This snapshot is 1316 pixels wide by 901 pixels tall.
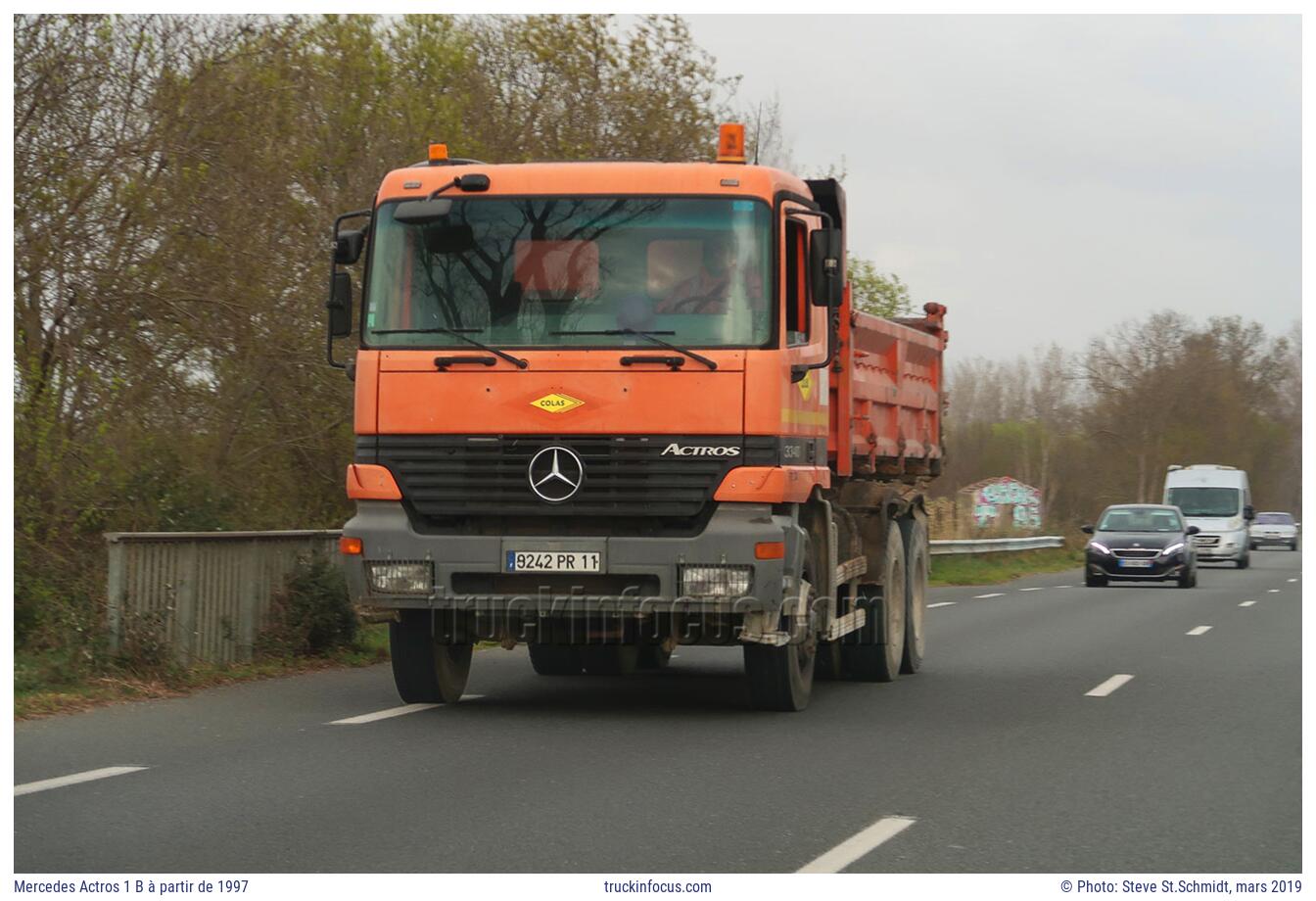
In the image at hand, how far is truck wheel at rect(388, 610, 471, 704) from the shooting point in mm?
11594

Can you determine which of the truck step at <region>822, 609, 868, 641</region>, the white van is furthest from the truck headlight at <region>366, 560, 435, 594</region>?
the white van

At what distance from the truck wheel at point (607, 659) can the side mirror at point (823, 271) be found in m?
4.10

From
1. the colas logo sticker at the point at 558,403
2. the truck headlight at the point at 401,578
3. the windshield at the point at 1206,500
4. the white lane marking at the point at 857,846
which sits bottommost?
the white lane marking at the point at 857,846

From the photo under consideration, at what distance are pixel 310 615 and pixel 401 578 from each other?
13.1ft

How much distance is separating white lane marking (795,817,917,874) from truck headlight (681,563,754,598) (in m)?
3.10

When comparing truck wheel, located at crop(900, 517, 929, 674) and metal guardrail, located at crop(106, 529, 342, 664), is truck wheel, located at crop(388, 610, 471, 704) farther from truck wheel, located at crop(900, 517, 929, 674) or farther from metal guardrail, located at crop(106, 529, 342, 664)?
truck wheel, located at crop(900, 517, 929, 674)

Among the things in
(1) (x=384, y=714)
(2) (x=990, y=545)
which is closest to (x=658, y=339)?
(1) (x=384, y=714)

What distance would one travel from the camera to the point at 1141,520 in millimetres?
34531

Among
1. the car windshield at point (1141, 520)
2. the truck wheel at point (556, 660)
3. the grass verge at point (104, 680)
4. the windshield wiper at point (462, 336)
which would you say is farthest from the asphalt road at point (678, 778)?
the car windshield at point (1141, 520)

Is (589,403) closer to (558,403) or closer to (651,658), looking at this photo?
(558,403)

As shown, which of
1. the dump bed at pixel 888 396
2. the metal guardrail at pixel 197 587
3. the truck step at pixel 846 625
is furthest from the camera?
the dump bed at pixel 888 396

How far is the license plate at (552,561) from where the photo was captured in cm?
1086

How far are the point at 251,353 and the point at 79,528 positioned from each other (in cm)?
330

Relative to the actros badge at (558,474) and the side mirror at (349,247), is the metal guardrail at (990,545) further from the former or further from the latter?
the actros badge at (558,474)
